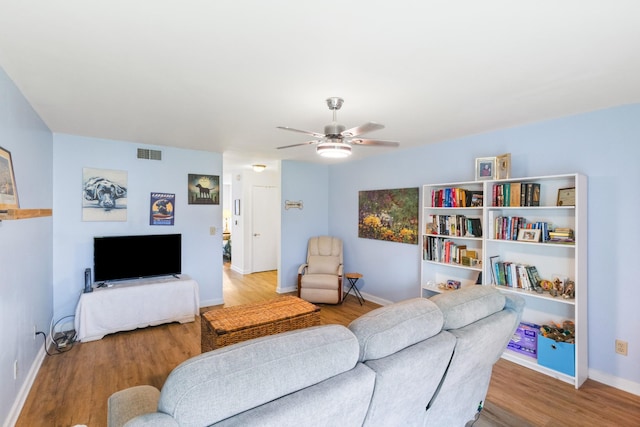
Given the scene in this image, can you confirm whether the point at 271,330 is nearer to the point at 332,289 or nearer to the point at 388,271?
the point at 332,289

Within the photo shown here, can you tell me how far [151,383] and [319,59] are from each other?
2.90m

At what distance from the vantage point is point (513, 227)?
316cm

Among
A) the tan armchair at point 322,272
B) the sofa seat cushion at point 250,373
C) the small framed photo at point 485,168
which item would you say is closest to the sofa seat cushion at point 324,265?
the tan armchair at point 322,272

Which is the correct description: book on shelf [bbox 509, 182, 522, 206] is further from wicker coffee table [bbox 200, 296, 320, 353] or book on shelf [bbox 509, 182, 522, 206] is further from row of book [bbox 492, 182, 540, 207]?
wicker coffee table [bbox 200, 296, 320, 353]

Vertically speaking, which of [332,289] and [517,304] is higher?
[517,304]

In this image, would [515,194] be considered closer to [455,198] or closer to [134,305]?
[455,198]

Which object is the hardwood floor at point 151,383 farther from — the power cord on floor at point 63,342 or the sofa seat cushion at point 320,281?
the sofa seat cushion at point 320,281

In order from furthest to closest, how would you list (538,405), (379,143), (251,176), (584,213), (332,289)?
(251,176), (332,289), (584,213), (379,143), (538,405)

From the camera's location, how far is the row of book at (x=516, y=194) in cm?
299

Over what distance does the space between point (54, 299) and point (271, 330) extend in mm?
2888

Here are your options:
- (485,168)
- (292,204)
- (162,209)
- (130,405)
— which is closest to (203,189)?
(162,209)

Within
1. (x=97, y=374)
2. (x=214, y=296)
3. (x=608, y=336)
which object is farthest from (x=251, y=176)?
(x=608, y=336)

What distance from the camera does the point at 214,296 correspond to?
4.79 m

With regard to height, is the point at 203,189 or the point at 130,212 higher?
the point at 203,189
